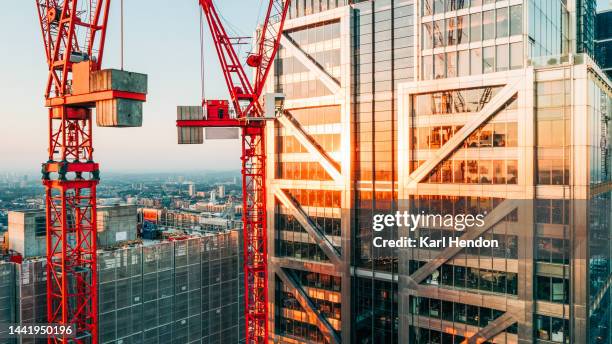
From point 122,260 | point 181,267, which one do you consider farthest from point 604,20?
point 122,260

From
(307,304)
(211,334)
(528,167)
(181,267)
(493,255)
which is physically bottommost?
(211,334)

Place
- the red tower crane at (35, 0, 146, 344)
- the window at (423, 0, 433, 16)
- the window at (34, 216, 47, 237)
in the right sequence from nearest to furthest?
the red tower crane at (35, 0, 146, 344) → the window at (423, 0, 433, 16) → the window at (34, 216, 47, 237)

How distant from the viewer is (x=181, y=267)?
6119cm

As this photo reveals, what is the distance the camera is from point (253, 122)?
5688 cm

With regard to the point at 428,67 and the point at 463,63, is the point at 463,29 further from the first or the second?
the point at 428,67

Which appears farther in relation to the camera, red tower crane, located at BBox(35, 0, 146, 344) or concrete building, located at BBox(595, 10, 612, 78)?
concrete building, located at BBox(595, 10, 612, 78)

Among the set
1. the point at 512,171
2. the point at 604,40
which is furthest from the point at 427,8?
the point at 604,40

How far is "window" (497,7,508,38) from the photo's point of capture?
46.8m

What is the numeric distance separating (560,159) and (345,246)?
25588 millimetres

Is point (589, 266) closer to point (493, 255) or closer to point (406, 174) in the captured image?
point (493, 255)

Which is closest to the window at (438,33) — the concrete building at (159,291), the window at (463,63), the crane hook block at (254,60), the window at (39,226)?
the window at (463,63)

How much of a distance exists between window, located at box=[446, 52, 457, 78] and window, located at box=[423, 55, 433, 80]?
72.2 inches

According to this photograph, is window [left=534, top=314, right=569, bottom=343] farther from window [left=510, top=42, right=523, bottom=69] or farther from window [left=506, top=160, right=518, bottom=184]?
window [left=510, top=42, right=523, bottom=69]

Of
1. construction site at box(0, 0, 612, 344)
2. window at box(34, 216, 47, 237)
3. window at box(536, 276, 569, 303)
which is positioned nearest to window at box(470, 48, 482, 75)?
construction site at box(0, 0, 612, 344)
